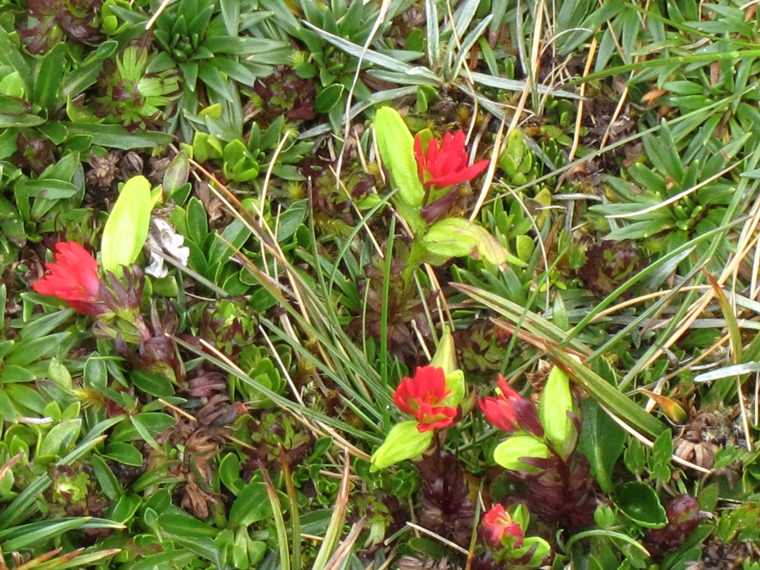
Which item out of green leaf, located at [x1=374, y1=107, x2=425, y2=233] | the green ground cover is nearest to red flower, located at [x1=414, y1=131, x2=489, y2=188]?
the green ground cover

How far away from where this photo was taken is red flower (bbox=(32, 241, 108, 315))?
1912mm

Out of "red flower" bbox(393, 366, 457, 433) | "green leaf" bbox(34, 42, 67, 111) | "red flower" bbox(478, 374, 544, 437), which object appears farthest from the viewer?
"green leaf" bbox(34, 42, 67, 111)

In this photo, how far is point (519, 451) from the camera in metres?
1.92

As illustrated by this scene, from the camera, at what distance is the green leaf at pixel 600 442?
2.03 m

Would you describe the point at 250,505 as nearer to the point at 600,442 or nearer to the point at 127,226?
the point at 127,226

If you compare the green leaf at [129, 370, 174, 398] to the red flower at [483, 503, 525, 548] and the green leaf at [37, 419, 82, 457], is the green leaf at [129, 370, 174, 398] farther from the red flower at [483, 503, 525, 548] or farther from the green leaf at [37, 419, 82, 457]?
the red flower at [483, 503, 525, 548]

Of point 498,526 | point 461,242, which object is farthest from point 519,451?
point 461,242

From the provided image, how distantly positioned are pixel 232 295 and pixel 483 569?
100cm

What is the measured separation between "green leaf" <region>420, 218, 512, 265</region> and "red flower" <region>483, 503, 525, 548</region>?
2.08 feet

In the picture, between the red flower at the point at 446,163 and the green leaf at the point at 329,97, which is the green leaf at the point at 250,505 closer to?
the red flower at the point at 446,163

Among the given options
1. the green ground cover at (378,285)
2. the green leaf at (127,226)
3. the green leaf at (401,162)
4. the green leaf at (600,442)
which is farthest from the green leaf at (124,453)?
the green leaf at (600,442)

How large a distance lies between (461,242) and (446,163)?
9.3 inches

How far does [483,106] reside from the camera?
95.5 inches

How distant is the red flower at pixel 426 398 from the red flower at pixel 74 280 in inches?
32.8
